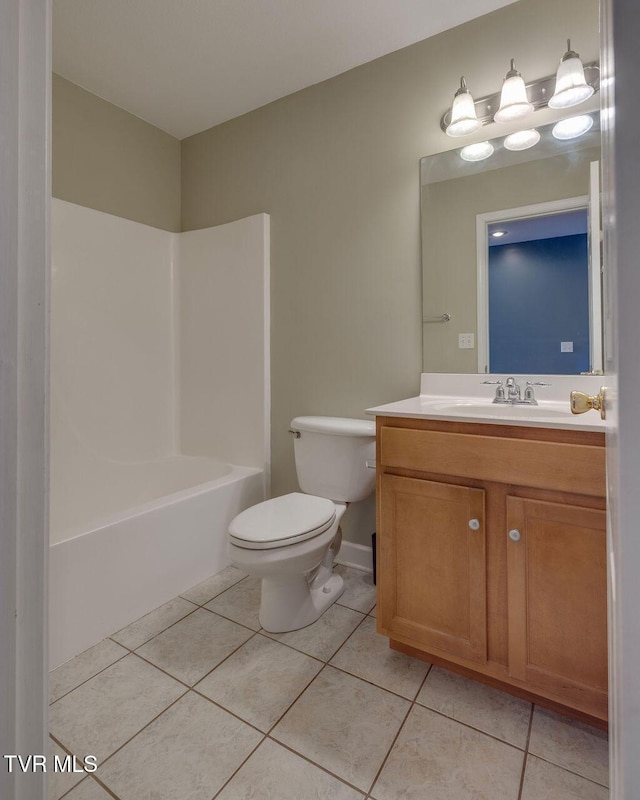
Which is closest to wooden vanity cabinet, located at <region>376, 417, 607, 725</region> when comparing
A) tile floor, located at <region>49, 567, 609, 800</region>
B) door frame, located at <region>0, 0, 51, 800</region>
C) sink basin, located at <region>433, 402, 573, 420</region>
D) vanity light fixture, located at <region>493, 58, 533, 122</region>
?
tile floor, located at <region>49, 567, 609, 800</region>

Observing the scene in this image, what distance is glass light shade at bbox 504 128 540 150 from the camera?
1656 millimetres

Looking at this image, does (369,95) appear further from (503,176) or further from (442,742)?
(442,742)

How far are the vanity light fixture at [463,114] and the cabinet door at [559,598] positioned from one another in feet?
4.88

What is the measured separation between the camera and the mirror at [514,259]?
5.21 ft

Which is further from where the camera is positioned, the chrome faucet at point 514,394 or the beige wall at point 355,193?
the beige wall at point 355,193

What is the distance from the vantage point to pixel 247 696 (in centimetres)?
135

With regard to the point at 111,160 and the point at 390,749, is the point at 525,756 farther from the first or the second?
the point at 111,160

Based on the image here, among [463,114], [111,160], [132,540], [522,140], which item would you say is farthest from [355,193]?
[132,540]

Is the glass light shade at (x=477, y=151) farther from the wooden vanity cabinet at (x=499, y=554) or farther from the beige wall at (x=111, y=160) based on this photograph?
the beige wall at (x=111, y=160)

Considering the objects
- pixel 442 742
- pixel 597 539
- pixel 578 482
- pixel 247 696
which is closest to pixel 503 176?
pixel 578 482

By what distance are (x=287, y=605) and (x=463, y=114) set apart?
2.07 m

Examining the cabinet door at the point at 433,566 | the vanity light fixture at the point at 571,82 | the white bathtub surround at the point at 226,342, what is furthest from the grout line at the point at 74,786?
the vanity light fixture at the point at 571,82

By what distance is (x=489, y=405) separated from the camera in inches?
65.4

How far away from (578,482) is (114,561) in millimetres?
1638
